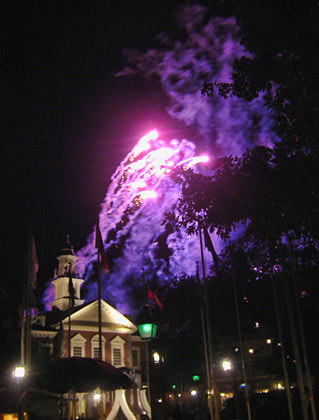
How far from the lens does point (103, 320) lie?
50.7m

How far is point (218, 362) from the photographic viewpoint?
2012 inches

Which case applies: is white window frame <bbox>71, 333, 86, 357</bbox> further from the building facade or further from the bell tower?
the bell tower

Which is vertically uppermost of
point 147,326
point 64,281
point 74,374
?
point 64,281

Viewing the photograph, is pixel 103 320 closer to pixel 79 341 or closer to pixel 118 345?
pixel 118 345

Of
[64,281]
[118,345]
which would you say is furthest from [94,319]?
[64,281]

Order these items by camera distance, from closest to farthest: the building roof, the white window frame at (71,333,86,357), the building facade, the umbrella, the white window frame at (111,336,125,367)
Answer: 1. the umbrella
2. the building facade
3. the white window frame at (71,333,86,357)
4. the building roof
5. the white window frame at (111,336,125,367)

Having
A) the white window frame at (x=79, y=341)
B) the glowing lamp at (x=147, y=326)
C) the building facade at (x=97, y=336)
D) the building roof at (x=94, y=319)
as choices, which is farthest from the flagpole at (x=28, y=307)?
the white window frame at (x=79, y=341)

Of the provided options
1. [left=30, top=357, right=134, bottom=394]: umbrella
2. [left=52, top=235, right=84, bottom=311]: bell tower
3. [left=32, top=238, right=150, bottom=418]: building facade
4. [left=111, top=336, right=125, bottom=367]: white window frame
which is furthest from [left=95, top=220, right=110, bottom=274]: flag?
[left=52, top=235, right=84, bottom=311]: bell tower

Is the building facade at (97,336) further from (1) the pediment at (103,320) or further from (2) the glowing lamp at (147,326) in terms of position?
(2) the glowing lamp at (147,326)

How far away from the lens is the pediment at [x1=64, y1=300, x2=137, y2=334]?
48656 millimetres

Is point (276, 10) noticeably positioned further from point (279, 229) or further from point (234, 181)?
point (279, 229)

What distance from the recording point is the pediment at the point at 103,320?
4866 cm

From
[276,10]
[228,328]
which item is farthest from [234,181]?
[228,328]

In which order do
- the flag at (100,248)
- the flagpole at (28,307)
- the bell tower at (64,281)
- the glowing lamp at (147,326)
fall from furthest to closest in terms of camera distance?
the bell tower at (64,281) → the flag at (100,248) → the flagpole at (28,307) → the glowing lamp at (147,326)
